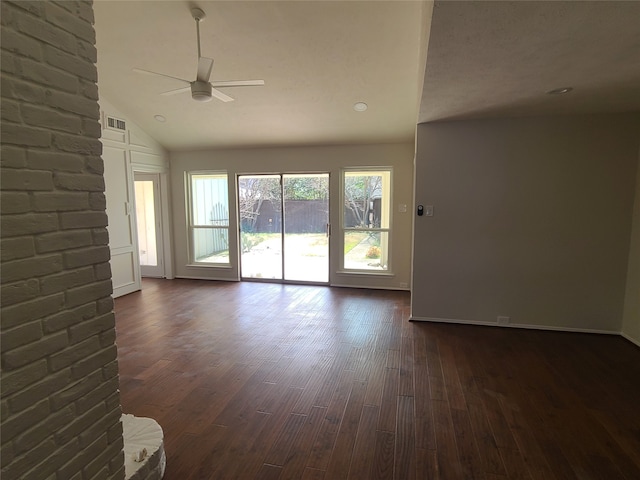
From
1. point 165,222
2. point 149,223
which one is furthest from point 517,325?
point 149,223

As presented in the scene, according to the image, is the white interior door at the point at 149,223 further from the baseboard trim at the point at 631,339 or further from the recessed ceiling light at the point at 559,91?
the baseboard trim at the point at 631,339

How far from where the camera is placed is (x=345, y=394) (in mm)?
2535

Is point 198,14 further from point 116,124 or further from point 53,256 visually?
point 116,124

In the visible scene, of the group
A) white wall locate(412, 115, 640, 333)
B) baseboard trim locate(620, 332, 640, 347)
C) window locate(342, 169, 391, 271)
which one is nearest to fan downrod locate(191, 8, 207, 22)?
white wall locate(412, 115, 640, 333)

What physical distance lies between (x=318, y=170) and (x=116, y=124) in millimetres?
3186

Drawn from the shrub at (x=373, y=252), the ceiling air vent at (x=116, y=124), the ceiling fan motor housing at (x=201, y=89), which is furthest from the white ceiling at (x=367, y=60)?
the shrub at (x=373, y=252)

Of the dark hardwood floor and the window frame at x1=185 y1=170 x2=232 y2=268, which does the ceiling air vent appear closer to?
the window frame at x1=185 y1=170 x2=232 y2=268

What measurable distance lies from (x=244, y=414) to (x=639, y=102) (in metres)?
4.44

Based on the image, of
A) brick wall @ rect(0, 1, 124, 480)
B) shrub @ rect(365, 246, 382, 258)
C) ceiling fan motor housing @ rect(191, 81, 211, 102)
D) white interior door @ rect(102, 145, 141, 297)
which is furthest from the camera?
shrub @ rect(365, 246, 382, 258)

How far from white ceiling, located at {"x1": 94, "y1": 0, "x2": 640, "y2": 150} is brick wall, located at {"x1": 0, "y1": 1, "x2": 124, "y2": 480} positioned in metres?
1.60

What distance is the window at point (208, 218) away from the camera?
20.7ft

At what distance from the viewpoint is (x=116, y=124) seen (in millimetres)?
4926

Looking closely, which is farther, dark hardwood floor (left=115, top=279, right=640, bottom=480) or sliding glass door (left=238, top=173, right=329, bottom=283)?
sliding glass door (left=238, top=173, right=329, bottom=283)

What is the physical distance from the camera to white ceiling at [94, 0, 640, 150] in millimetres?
1770
